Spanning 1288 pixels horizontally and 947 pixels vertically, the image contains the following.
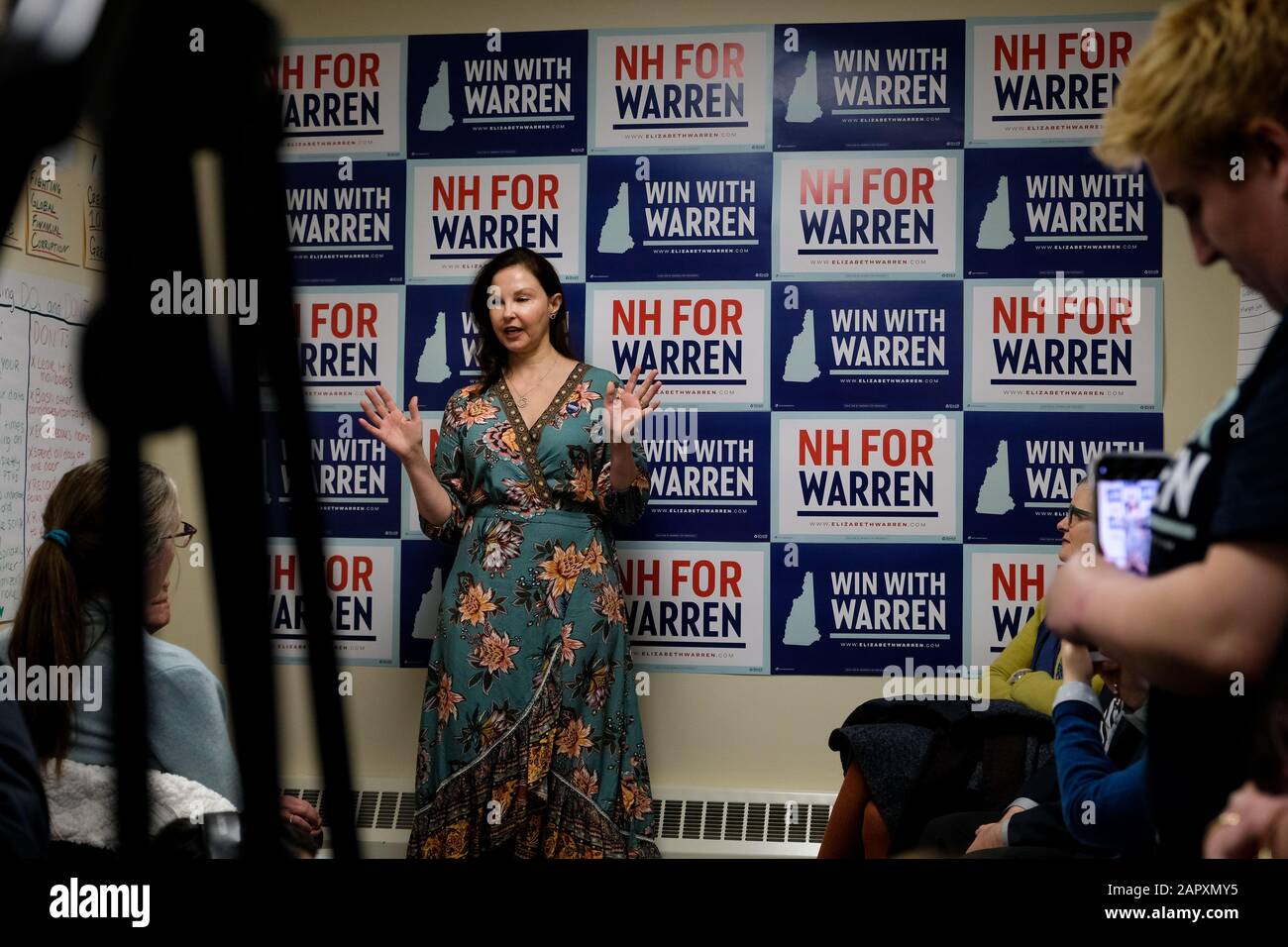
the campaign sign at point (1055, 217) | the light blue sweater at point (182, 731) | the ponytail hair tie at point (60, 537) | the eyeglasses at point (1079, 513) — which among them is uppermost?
the campaign sign at point (1055, 217)

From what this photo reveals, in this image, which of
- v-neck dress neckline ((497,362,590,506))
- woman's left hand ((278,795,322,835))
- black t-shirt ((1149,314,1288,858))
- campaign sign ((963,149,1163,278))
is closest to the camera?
black t-shirt ((1149,314,1288,858))

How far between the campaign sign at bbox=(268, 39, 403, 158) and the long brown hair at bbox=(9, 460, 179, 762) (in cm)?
208

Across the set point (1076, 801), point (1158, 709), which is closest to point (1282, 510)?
point (1158, 709)

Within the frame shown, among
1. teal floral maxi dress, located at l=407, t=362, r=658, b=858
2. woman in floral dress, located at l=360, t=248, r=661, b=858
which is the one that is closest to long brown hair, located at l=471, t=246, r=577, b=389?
woman in floral dress, located at l=360, t=248, r=661, b=858

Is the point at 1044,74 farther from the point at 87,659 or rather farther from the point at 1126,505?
the point at 87,659

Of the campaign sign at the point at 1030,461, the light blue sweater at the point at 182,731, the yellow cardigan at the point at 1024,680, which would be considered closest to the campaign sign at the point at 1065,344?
the campaign sign at the point at 1030,461

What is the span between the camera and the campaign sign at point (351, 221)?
3402mm

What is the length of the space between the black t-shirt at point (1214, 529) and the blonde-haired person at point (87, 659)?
1.08m

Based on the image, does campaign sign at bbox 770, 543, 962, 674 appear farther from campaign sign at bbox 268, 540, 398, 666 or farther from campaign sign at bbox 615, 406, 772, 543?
campaign sign at bbox 268, 540, 398, 666

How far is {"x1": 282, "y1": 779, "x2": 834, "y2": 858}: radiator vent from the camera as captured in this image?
3.08 m

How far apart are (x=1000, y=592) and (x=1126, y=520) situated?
2.45 metres

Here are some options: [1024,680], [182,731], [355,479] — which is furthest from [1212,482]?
[355,479]

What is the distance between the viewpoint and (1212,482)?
0.67m

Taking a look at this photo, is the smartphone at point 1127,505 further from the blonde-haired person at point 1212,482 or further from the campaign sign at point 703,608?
the campaign sign at point 703,608
